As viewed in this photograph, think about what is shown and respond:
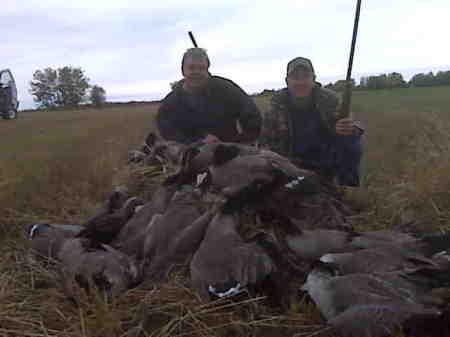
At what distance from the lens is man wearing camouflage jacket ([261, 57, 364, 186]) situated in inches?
217

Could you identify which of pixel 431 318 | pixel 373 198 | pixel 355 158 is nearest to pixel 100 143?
pixel 355 158

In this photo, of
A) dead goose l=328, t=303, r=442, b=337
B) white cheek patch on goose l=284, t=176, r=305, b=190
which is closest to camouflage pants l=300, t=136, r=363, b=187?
white cheek patch on goose l=284, t=176, r=305, b=190

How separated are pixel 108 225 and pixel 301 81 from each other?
2746 millimetres

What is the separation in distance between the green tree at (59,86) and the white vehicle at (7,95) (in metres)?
49.5

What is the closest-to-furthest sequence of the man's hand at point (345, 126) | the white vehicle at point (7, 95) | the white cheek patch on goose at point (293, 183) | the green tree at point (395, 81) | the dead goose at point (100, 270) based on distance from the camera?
the dead goose at point (100, 270) < the white cheek patch on goose at point (293, 183) < the man's hand at point (345, 126) < the white vehicle at point (7, 95) < the green tree at point (395, 81)

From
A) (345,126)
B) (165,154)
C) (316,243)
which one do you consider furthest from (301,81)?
(316,243)

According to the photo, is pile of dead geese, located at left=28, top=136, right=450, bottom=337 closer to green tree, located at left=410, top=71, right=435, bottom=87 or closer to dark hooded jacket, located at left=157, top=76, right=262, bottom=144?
dark hooded jacket, located at left=157, top=76, right=262, bottom=144

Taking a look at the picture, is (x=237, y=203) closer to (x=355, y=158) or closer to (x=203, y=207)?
(x=203, y=207)

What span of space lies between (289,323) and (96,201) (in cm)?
320

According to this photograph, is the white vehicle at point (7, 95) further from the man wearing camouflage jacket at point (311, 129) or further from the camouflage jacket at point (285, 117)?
the man wearing camouflage jacket at point (311, 129)

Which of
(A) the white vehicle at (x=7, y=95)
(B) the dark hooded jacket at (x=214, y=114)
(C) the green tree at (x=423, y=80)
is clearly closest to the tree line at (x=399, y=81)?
(C) the green tree at (x=423, y=80)

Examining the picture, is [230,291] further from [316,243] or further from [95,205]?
[95,205]

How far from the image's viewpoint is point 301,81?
550cm

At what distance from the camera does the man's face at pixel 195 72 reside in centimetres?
600
